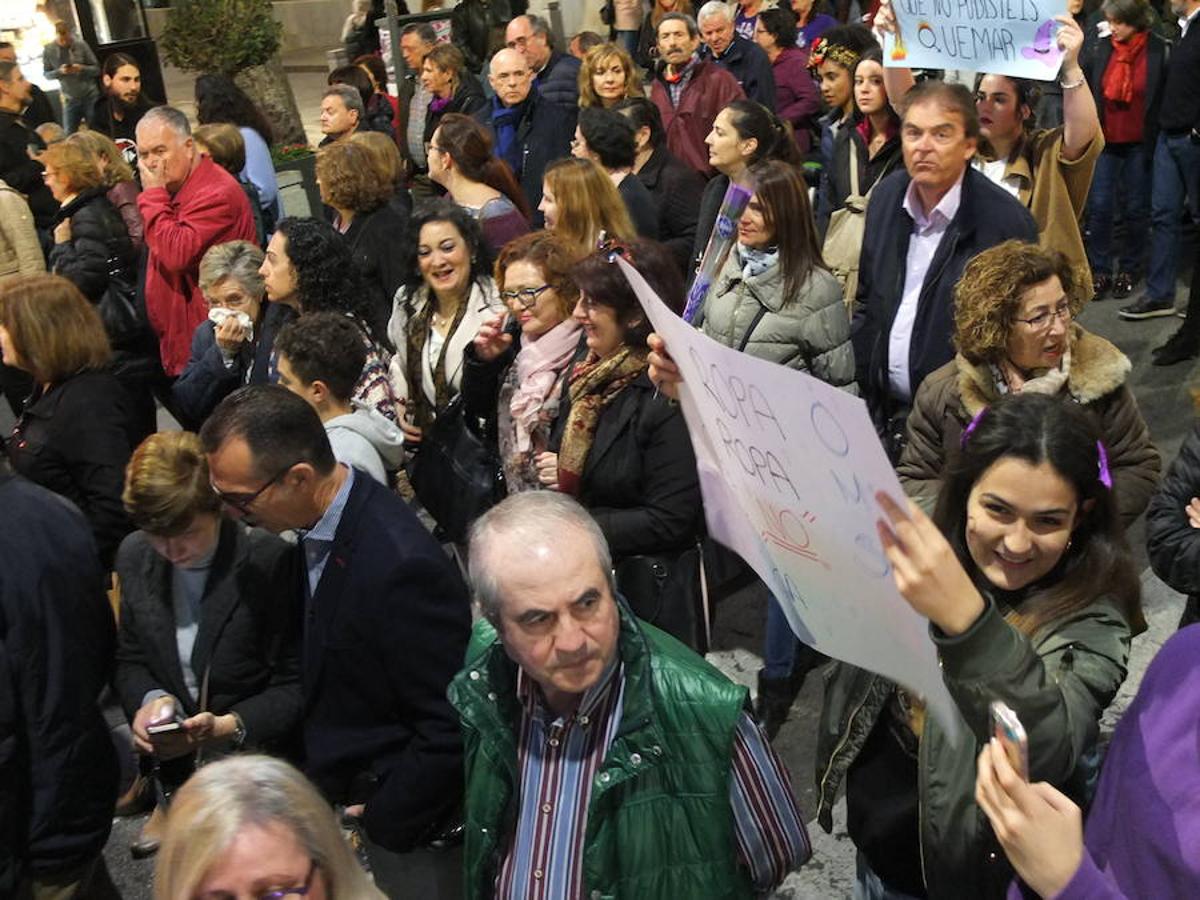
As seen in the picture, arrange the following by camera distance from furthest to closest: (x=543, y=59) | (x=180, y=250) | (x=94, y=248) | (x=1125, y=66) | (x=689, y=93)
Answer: (x=543, y=59) → (x=689, y=93) → (x=1125, y=66) → (x=94, y=248) → (x=180, y=250)

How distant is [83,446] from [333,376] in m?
1.02

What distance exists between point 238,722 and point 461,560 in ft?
5.05

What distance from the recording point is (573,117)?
27.6ft

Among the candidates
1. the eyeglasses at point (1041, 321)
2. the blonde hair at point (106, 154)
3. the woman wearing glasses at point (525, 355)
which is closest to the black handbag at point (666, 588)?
the woman wearing glasses at point (525, 355)

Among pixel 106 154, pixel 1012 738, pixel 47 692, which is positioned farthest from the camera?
pixel 106 154

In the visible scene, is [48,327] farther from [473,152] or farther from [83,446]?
[473,152]

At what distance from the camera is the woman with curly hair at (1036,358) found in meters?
3.48

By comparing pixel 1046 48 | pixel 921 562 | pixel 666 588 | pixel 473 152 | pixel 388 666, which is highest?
pixel 1046 48

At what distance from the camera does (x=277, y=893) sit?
6.73 ft

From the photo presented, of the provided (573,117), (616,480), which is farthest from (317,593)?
(573,117)

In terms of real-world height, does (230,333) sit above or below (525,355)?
below

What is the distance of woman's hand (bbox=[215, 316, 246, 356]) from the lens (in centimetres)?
530

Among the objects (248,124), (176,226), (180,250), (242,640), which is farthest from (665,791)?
(248,124)

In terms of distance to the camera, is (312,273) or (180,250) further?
(180,250)
